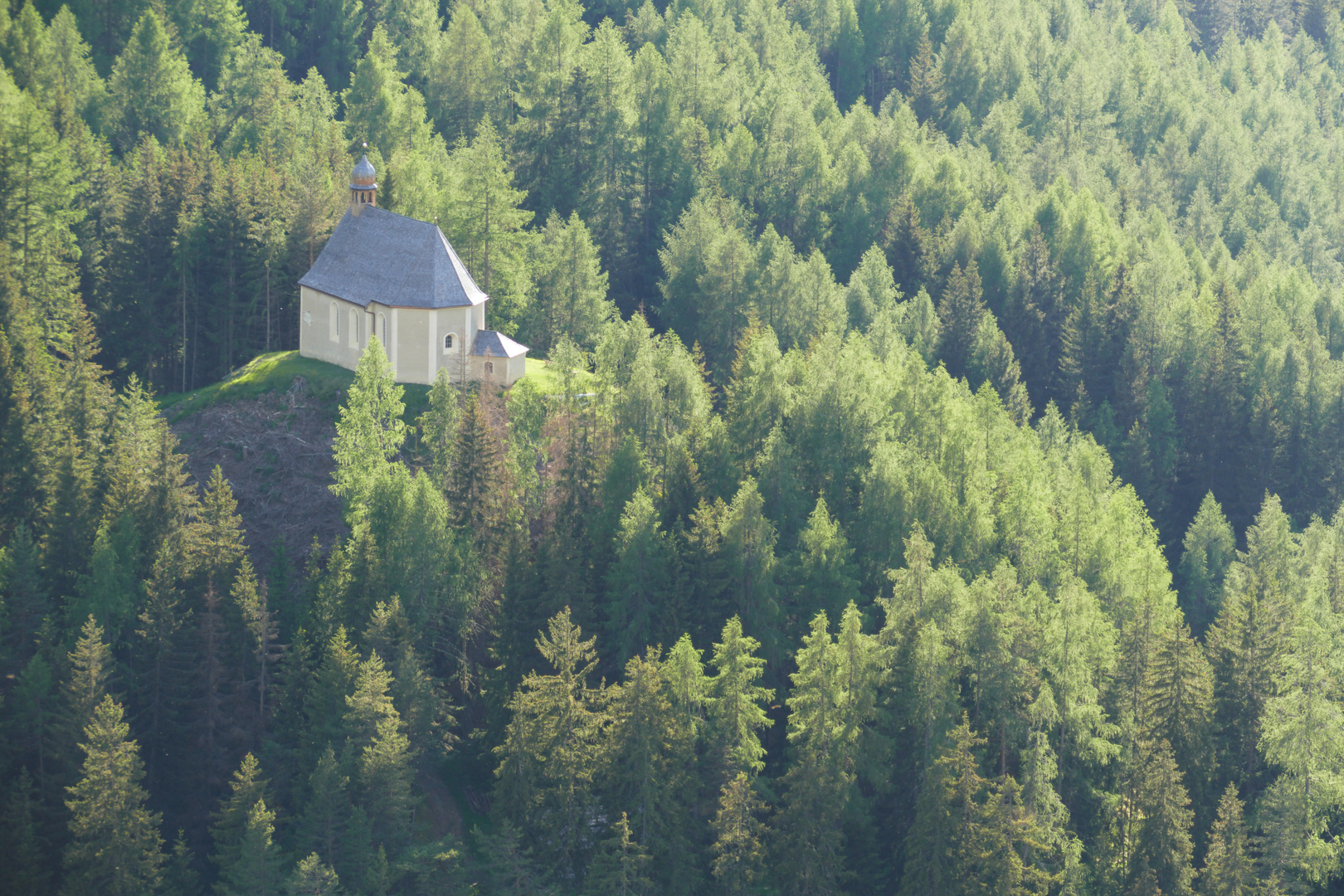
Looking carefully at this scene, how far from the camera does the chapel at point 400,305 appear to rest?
261ft

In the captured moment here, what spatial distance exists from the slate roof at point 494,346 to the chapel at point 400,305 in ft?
0.12

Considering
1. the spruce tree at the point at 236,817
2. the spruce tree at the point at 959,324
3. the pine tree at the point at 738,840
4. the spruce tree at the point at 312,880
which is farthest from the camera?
the spruce tree at the point at 959,324

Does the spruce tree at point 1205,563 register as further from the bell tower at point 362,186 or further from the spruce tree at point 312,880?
the spruce tree at point 312,880

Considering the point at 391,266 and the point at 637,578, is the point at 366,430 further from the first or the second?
the point at 637,578

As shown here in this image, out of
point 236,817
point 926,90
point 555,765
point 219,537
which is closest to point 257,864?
point 236,817

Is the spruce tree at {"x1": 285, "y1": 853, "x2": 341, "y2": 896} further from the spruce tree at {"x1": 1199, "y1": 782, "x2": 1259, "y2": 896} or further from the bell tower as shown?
the bell tower

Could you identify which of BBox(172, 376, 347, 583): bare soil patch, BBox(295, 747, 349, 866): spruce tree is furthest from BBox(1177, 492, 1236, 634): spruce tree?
BBox(295, 747, 349, 866): spruce tree

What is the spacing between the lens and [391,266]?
80.9m

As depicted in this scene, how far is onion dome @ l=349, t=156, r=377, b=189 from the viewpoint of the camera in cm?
8388

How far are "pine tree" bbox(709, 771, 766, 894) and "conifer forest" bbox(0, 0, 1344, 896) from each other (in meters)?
0.19

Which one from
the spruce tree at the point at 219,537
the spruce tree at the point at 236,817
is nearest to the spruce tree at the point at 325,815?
the spruce tree at the point at 236,817

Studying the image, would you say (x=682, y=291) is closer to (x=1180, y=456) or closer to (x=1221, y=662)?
(x=1180, y=456)

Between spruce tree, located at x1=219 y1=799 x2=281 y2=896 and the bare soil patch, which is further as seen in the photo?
the bare soil patch

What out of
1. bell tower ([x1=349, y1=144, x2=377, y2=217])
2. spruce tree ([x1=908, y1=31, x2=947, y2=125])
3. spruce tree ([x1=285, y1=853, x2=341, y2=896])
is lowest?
spruce tree ([x1=285, y1=853, x2=341, y2=896])
